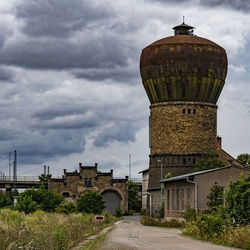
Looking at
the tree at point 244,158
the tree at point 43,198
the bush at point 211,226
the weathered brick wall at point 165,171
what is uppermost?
the tree at point 244,158

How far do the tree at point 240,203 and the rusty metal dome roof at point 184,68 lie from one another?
148ft

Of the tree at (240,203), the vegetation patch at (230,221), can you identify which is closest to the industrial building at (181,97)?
the vegetation patch at (230,221)

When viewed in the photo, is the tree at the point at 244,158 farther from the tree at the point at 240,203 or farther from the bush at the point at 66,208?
the tree at the point at 240,203

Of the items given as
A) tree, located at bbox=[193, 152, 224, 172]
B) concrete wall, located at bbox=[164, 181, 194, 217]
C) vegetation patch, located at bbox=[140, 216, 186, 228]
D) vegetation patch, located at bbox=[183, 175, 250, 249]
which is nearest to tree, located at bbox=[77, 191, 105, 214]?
concrete wall, located at bbox=[164, 181, 194, 217]

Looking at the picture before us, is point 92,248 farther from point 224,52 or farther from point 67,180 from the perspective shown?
point 67,180

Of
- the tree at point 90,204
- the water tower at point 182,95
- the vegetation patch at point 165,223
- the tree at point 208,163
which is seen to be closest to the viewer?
the vegetation patch at point 165,223

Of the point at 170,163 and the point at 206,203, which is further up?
the point at 170,163

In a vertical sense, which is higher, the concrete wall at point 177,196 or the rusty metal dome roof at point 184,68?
the rusty metal dome roof at point 184,68

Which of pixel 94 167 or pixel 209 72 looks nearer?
pixel 209 72

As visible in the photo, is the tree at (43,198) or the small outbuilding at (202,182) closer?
the small outbuilding at (202,182)

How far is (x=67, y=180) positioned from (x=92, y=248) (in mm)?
69951

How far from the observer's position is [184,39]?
74.2 metres

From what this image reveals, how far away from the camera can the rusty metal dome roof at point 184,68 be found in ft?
241

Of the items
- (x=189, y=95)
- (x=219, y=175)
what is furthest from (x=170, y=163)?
(x=219, y=175)
